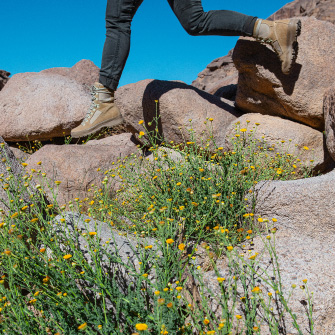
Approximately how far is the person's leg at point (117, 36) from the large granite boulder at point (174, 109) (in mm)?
747

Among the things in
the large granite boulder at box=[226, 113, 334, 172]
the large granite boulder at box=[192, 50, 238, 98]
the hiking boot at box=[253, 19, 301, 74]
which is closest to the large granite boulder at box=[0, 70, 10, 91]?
the large granite boulder at box=[192, 50, 238, 98]

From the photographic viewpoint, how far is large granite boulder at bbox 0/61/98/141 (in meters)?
6.14

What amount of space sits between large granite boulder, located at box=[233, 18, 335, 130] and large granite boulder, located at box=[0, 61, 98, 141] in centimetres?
312

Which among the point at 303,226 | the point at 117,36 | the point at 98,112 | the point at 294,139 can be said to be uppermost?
the point at 117,36

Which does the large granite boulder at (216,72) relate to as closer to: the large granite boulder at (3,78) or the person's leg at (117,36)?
the large granite boulder at (3,78)

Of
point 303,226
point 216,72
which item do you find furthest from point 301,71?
point 216,72

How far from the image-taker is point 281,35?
3.86m

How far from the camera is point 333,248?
239 cm

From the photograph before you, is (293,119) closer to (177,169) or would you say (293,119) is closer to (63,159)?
(177,169)

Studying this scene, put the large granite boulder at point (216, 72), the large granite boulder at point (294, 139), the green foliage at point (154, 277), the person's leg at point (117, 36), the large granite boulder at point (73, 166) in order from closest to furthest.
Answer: the green foliage at point (154, 277), the person's leg at point (117, 36), the large granite boulder at point (73, 166), the large granite boulder at point (294, 139), the large granite boulder at point (216, 72)

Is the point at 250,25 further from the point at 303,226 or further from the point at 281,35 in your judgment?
the point at 303,226

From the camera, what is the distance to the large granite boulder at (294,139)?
13.9ft

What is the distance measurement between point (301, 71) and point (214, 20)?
1180mm

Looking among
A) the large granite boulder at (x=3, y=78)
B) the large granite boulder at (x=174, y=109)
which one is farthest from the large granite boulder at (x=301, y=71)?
the large granite boulder at (x=3, y=78)
